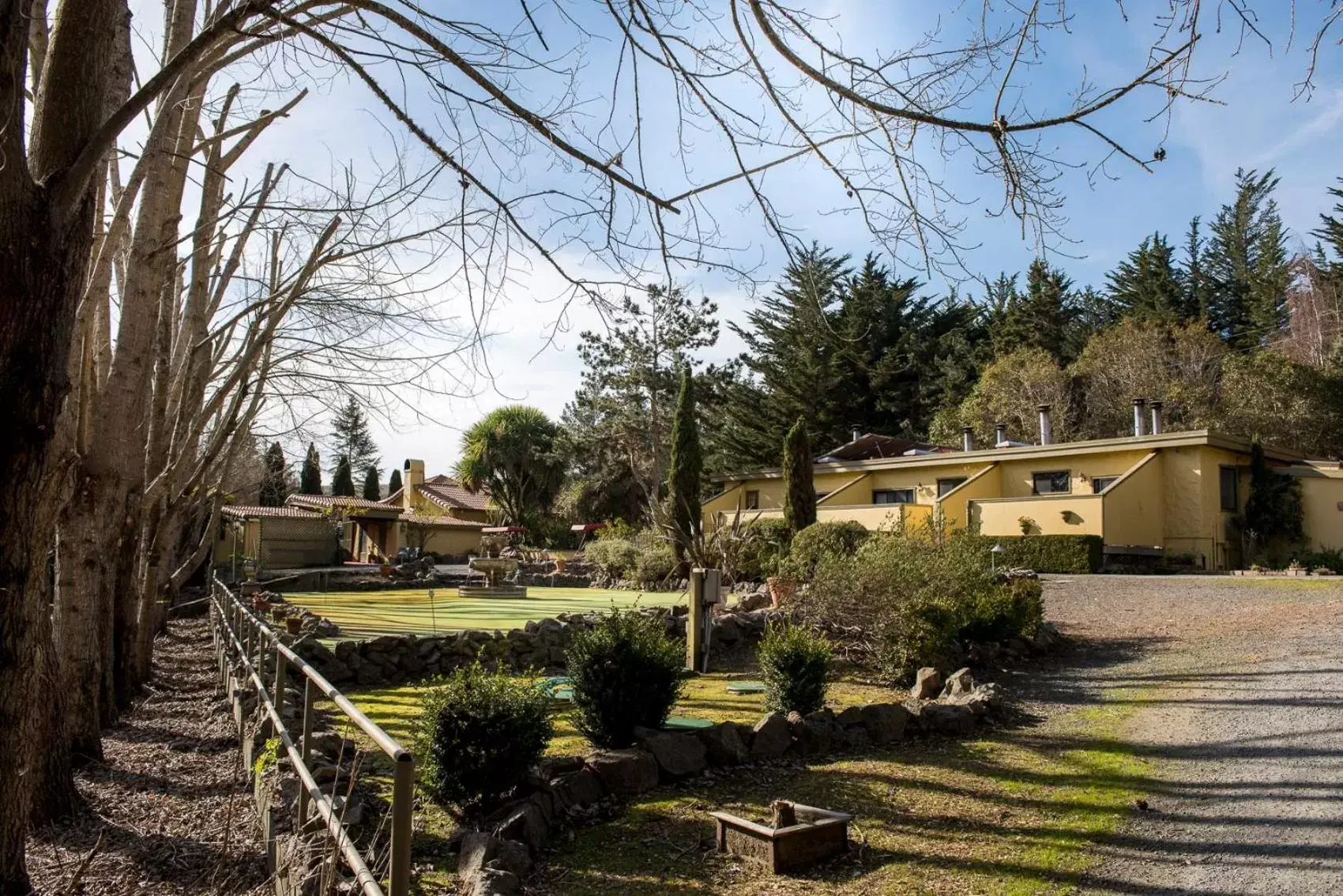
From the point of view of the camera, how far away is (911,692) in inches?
385

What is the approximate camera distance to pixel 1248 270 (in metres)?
42.5

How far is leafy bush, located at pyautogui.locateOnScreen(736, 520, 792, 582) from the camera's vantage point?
21.8 metres

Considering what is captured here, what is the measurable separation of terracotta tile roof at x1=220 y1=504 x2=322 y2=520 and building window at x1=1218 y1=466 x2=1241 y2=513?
94.6 ft

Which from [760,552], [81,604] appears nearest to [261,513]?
[760,552]

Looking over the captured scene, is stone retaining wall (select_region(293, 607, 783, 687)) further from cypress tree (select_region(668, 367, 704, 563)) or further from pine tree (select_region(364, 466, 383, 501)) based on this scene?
pine tree (select_region(364, 466, 383, 501))

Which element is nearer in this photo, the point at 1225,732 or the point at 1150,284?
the point at 1225,732

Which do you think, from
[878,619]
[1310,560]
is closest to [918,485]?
[1310,560]

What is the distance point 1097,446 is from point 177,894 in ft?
80.4

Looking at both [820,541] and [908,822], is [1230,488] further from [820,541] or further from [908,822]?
[908,822]

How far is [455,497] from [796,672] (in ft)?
160

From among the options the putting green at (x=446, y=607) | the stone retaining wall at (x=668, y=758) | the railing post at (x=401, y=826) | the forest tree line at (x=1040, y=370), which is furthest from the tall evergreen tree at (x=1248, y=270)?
the railing post at (x=401, y=826)

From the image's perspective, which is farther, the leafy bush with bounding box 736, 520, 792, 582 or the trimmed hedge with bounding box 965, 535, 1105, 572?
the leafy bush with bounding box 736, 520, 792, 582

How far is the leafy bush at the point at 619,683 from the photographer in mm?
7168

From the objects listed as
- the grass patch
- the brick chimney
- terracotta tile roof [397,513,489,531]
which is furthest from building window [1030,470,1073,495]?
the brick chimney
